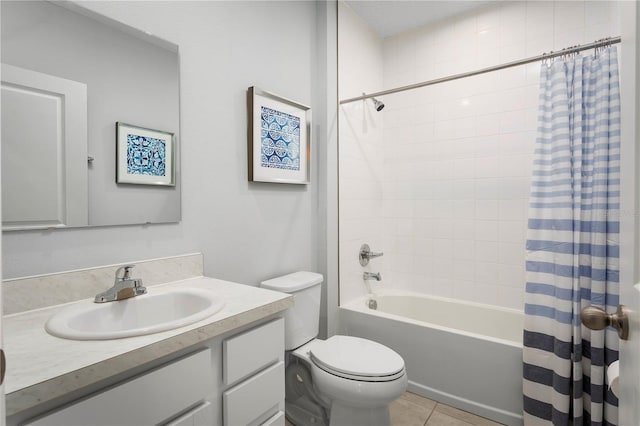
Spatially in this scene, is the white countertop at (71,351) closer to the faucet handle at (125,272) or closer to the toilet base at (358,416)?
the faucet handle at (125,272)

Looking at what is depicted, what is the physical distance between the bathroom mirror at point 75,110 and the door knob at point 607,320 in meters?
1.42

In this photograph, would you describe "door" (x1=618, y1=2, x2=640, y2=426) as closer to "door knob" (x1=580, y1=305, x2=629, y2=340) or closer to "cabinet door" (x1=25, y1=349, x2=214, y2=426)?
"door knob" (x1=580, y1=305, x2=629, y2=340)

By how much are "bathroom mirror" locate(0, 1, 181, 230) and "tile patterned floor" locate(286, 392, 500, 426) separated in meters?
1.49

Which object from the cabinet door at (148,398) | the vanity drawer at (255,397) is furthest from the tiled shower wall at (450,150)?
the cabinet door at (148,398)

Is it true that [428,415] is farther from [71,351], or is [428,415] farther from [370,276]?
[71,351]

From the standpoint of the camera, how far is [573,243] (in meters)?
1.69

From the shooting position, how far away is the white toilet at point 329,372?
147 centimetres

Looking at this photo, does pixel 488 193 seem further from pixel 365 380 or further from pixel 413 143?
pixel 365 380

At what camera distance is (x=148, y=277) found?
4.51 ft

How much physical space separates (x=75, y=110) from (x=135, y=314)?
2.44 feet

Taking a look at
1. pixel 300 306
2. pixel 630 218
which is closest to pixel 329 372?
pixel 300 306

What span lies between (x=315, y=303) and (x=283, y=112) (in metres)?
1.12

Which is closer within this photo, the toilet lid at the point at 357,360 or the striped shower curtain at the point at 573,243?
the toilet lid at the point at 357,360

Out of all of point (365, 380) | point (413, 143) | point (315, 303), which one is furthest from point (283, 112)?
point (365, 380)
